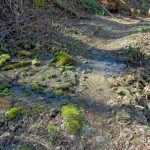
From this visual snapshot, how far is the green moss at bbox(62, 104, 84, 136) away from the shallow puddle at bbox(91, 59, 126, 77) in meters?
1.50

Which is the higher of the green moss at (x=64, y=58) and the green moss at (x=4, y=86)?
the green moss at (x=64, y=58)

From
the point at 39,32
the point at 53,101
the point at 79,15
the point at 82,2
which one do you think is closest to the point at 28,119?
the point at 53,101

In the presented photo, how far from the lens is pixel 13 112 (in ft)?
13.5

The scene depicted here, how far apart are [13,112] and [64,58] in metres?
2.05

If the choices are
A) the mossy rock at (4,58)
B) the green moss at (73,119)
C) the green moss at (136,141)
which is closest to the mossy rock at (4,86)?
the mossy rock at (4,58)

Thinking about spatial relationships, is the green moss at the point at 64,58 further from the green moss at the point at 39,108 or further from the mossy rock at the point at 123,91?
the green moss at the point at 39,108

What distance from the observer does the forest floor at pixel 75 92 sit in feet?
12.5

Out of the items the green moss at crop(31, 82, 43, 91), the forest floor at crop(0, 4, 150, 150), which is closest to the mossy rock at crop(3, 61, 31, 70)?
the forest floor at crop(0, 4, 150, 150)

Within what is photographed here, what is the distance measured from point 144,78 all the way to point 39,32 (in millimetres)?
2614

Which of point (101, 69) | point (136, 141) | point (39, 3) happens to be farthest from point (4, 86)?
point (39, 3)

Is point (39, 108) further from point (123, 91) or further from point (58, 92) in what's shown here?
point (123, 91)

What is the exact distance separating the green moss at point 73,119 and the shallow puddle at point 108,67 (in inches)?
59.1

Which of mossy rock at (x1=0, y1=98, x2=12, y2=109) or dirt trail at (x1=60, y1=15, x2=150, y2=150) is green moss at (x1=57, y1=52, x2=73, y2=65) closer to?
dirt trail at (x1=60, y1=15, x2=150, y2=150)

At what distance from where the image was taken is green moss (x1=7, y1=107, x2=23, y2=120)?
405 centimetres
